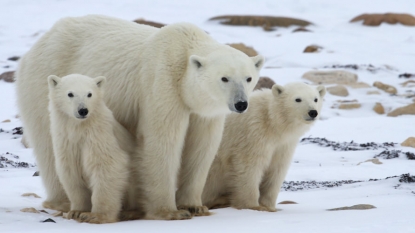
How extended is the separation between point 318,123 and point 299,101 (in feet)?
23.5

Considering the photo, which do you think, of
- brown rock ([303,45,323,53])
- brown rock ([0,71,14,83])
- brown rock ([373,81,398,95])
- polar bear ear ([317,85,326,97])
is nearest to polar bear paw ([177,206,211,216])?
polar bear ear ([317,85,326,97])

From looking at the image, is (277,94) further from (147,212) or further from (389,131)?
(389,131)

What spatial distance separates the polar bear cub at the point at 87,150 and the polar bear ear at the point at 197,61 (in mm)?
783

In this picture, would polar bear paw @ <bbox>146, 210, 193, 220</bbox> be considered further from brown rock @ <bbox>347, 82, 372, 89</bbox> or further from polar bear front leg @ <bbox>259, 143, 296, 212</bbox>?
brown rock @ <bbox>347, 82, 372, 89</bbox>

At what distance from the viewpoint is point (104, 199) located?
4.88m

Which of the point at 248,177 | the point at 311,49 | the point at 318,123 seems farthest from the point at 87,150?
the point at 311,49

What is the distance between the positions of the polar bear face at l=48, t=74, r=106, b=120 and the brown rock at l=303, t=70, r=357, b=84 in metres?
13.1

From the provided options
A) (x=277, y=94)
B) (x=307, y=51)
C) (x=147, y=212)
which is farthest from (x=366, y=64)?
(x=147, y=212)

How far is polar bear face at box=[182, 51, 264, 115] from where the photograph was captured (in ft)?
15.7

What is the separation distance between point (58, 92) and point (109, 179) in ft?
2.69

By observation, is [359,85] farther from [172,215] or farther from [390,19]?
[172,215]

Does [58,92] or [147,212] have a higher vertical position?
[58,92]

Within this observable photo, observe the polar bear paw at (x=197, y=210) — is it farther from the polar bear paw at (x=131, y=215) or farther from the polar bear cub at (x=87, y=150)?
the polar bear cub at (x=87, y=150)

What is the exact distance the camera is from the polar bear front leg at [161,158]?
16.7 ft
